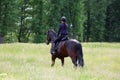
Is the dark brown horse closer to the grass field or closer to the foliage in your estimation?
the grass field

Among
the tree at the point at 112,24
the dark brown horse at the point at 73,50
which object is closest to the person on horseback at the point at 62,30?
the dark brown horse at the point at 73,50

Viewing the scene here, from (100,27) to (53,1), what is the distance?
14898 mm

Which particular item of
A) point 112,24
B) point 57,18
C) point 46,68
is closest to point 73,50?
point 46,68

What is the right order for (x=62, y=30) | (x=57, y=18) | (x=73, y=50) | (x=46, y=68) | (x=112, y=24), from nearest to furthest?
(x=46, y=68), (x=73, y=50), (x=62, y=30), (x=57, y=18), (x=112, y=24)

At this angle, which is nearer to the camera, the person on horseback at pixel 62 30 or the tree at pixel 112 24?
the person on horseback at pixel 62 30

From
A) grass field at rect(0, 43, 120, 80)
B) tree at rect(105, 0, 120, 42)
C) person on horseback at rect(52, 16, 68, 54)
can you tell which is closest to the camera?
grass field at rect(0, 43, 120, 80)

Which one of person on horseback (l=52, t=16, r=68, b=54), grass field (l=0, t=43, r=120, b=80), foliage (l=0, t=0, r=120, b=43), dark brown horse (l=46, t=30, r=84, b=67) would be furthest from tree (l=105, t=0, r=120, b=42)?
dark brown horse (l=46, t=30, r=84, b=67)

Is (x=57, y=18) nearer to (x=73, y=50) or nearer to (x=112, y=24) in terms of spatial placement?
(x=112, y=24)

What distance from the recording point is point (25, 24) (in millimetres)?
74312

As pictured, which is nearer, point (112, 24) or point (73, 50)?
point (73, 50)

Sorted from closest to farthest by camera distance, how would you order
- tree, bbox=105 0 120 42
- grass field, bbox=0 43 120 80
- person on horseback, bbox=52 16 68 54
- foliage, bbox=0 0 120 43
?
grass field, bbox=0 43 120 80 → person on horseback, bbox=52 16 68 54 → foliage, bbox=0 0 120 43 → tree, bbox=105 0 120 42

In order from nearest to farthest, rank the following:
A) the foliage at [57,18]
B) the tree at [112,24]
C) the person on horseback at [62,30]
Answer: the person on horseback at [62,30] → the foliage at [57,18] → the tree at [112,24]

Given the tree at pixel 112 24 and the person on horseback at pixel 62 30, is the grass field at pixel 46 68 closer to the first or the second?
the person on horseback at pixel 62 30

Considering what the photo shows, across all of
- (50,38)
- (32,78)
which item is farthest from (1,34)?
(32,78)
